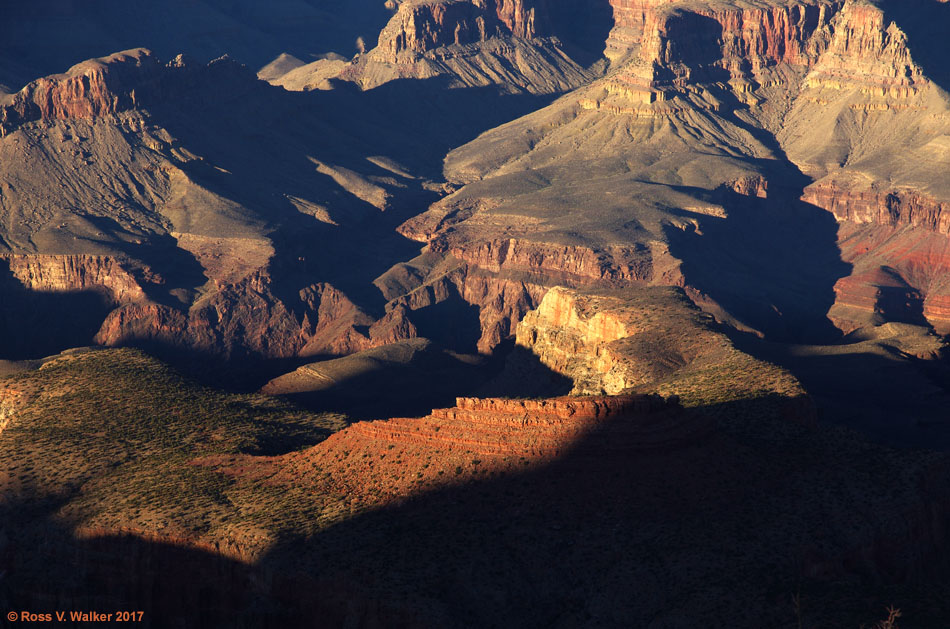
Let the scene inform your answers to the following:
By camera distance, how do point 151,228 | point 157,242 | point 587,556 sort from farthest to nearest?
point 151,228
point 157,242
point 587,556

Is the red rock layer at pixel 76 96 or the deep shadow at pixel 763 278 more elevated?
the red rock layer at pixel 76 96

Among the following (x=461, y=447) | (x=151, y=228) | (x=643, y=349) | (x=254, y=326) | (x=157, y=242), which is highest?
(x=461, y=447)

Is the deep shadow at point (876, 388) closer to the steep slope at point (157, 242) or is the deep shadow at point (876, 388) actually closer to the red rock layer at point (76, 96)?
the steep slope at point (157, 242)

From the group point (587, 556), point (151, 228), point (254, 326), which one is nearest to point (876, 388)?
point (587, 556)

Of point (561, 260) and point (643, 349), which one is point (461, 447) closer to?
point (643, 349)

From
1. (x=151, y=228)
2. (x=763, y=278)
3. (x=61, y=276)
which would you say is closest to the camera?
(x=61, y=276)

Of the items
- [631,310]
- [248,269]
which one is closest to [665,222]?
[248,269]

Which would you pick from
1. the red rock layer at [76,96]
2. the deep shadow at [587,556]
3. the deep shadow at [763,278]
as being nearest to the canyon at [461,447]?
the deep shadow at [587,556]
